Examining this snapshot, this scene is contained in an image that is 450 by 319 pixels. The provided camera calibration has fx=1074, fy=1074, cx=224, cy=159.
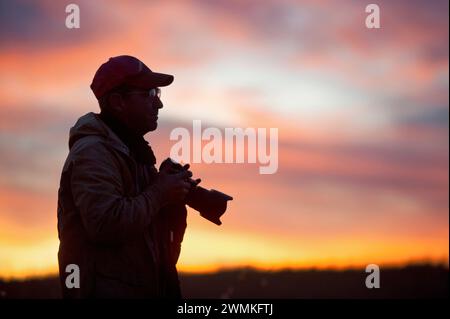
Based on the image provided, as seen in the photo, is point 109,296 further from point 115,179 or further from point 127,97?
point 127,97

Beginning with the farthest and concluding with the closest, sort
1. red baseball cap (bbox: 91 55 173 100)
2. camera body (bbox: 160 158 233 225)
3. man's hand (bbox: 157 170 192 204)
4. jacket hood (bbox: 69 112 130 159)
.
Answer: camera body (bbox: 160 158 233 225) → red baseball cap (bbox: 91 55 173 100) → jacket hood (bbox: 69 112 130 159) → man's hand (bbox: 157 170 192 204)

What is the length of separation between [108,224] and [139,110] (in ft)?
3.25

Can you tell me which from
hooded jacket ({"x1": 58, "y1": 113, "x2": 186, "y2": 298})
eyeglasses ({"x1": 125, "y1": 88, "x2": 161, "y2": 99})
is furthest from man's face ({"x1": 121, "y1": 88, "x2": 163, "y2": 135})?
hooded jacket ({"x1": 58, "y1": 113, "x2": 186, "y2": 298})

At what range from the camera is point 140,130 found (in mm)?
7344

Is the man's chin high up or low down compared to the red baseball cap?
down

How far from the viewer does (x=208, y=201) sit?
7.51m

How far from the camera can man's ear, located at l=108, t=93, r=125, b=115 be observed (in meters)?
7.32

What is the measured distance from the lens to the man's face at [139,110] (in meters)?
7.32

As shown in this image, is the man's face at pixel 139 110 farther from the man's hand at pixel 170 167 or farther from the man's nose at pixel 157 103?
the man's hand at pixel 170 167

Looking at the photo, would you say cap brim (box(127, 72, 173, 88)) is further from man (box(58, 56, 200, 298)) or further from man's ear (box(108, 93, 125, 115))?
man's ear (box(108, 93, 125, 115))

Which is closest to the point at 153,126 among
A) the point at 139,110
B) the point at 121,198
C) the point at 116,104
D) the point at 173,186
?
the point at 139,110

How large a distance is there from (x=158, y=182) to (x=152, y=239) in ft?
1.26
